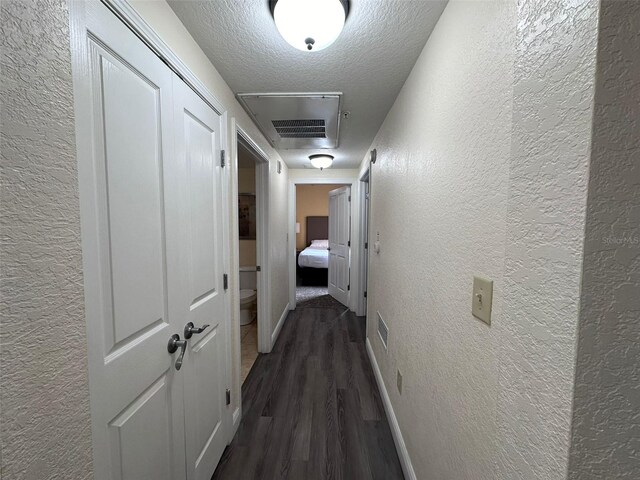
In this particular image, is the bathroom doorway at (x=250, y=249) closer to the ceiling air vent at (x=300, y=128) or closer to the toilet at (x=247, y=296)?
the toilet at (x=247, y=296)

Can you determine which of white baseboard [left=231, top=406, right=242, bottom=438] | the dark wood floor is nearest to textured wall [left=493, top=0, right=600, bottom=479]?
the dark wood floor

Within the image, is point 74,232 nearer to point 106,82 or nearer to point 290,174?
point 106,82

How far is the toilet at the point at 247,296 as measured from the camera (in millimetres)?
3238

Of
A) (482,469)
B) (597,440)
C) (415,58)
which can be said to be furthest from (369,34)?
(482,469)

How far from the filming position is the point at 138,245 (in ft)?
2.79

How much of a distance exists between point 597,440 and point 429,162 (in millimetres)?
1002

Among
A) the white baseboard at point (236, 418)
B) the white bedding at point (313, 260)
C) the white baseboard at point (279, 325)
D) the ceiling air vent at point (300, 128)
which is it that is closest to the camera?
the white baseboard at point (236, 418)

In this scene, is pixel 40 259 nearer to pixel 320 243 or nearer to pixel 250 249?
pixel 250 249

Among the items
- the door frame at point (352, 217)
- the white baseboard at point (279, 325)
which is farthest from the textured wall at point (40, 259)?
the door frame at point (352, 217)

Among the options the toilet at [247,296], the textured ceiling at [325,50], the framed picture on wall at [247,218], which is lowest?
the toilet at [247,296]

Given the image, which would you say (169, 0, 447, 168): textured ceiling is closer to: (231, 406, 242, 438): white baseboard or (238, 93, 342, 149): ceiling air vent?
(238, 93, 342, 149): ceiling air vent

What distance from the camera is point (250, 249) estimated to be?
3.92 m

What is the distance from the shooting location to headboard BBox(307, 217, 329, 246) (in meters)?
6.74

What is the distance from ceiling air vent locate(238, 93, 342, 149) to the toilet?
1.90m
